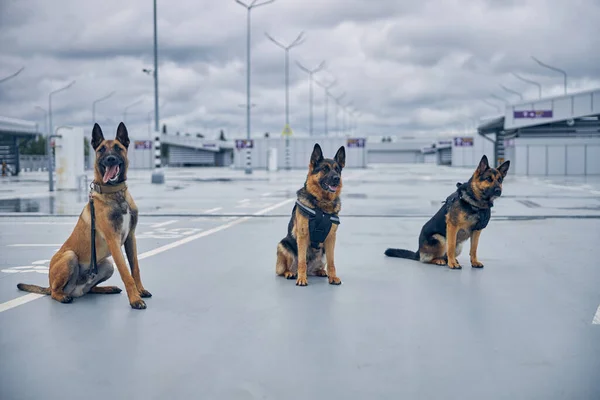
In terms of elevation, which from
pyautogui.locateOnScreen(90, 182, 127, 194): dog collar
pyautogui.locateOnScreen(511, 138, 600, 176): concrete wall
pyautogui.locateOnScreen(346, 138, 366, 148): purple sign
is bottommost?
pyautogui.locateOnScreen(90, 182, 127, 194): dog collar

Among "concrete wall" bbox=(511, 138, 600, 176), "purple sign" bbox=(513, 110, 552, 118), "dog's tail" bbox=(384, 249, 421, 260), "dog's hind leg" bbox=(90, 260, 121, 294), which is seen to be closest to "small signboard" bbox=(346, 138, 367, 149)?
"concrete wall" bbox=(511, 138, 600, 176)

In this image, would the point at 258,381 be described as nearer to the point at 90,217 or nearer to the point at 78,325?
the point at 78,325

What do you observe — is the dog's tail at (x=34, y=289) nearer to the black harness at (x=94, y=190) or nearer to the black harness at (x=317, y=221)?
the black harness at (x=94, y=190)

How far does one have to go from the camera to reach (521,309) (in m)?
5.61

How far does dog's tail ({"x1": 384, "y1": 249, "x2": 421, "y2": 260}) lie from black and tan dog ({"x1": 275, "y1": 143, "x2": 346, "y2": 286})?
6.21 ft

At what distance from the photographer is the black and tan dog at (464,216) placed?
7.37 metres

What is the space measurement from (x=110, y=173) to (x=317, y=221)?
2.08 m

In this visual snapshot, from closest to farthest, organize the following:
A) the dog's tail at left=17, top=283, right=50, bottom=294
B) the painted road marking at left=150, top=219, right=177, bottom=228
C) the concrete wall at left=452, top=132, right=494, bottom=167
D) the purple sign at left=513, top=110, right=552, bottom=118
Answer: the dog's tail at left=17, top=283, right=50, bottom=294 < the painted road marking at left=150, top=219, right=177, bottom=228 < the purple sign at left=513, top=110, right=552, bottom=118 < the concrete wall at left=452, top=132, right=494, bottom=167

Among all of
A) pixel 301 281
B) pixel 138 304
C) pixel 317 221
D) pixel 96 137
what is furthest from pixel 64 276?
pixel 317 221

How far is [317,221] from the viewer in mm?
6426

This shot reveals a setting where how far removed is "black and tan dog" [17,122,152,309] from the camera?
5469mm

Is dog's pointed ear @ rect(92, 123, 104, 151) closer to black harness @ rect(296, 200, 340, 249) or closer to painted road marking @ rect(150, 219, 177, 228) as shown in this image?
black harness @ rect(296, 200, 340, 249)

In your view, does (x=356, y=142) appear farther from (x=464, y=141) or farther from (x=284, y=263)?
(x=284, y=263)

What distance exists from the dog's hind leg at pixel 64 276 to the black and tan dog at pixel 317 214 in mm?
2188
